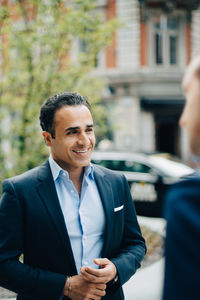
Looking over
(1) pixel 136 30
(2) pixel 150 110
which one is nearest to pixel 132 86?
(2) pixel 150 110

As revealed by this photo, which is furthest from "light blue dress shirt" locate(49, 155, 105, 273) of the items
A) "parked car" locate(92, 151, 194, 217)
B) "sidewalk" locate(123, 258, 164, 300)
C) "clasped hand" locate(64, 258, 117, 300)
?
"parked car" locate(92, 151, 194, 217)

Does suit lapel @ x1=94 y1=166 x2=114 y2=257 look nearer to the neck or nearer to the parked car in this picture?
the neck

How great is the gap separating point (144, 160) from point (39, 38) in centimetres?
394

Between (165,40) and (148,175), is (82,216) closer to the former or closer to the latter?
(148,175)

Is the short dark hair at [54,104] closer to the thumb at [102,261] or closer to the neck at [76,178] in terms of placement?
the neck at [76,178]

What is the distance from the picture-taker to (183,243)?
0.76 meters

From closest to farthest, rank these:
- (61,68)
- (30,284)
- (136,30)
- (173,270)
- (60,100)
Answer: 1. (173,270)
2. (30,284)
3. (60,100)
4. (61,68)
5. (136,30)

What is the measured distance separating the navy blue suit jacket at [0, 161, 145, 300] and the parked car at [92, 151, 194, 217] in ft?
18.4

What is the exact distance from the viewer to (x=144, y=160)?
7.77m

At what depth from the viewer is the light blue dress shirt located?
1683 mm

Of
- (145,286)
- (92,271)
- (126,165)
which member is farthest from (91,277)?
(126,165)

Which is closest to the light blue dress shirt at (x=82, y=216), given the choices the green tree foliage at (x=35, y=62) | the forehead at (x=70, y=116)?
the forehead at (x=70, y=116)

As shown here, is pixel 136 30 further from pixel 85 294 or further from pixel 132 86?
pixel 85 294

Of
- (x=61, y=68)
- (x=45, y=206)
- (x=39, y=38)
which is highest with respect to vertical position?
(x=39, y=38)
